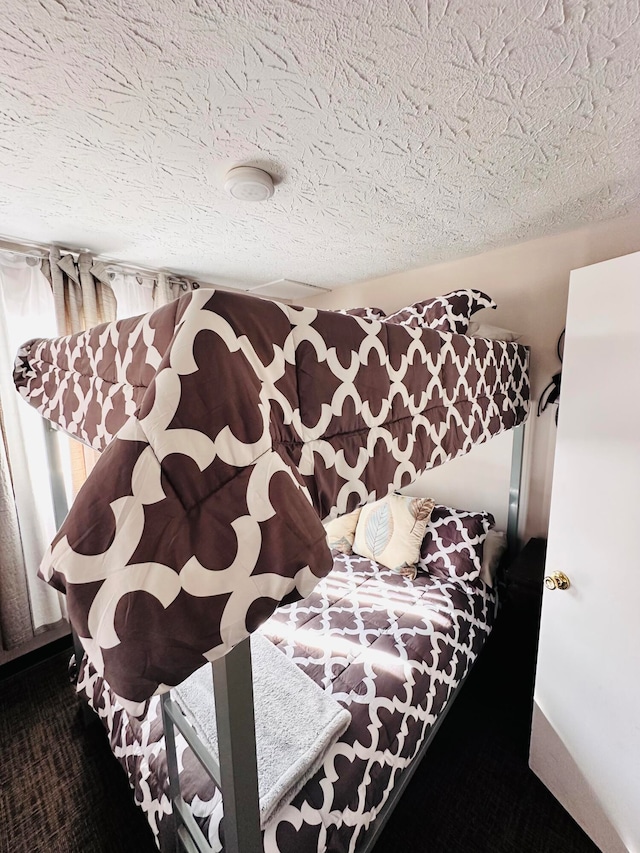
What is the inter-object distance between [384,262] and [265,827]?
2.41 meters

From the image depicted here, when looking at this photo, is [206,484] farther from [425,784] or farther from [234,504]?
[425,784]

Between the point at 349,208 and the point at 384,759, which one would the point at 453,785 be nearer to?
the point at 384,759

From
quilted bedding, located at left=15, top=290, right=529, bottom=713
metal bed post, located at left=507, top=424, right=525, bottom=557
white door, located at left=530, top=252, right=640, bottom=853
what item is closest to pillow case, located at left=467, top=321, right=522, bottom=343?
white door, located at left=530, top=252, right=640, bottom=853

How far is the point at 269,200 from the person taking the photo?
1325 millimetres

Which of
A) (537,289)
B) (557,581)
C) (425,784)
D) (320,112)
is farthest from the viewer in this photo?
(537,289)

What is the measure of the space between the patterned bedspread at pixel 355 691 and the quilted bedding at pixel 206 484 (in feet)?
2.88

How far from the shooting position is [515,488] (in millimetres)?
2072

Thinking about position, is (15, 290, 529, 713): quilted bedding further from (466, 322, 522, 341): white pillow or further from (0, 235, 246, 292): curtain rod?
(0, 235, 246, 292): curtain rod

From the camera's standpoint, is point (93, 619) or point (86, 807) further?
point (86, 807)

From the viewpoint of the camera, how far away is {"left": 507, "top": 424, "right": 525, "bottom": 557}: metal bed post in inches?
80.0

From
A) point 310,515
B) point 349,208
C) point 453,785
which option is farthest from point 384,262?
point 453,785

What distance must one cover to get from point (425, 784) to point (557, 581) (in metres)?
1.02

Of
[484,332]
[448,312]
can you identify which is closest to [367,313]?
[448,312]

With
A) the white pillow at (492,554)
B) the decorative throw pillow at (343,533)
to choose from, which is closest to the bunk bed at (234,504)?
the white pillow at (492,554)
